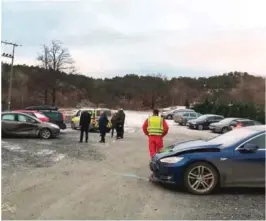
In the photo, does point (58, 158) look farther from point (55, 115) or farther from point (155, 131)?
point (55, 115)

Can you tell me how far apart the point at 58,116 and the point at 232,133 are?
15634mm

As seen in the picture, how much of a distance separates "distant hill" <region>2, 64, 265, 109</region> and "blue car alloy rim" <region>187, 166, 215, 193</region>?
4.25 feet

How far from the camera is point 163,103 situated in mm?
53969

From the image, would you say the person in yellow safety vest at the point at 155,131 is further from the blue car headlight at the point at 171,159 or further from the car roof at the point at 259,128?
the car roof at the point at 259,128

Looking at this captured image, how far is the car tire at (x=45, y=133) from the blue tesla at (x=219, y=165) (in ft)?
36.6

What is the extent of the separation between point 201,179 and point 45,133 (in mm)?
11811

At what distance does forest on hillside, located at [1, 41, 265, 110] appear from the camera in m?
6.14

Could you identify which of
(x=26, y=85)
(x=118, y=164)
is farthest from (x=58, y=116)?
(x=118, y=164)

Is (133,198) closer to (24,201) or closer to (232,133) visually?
(24,201)

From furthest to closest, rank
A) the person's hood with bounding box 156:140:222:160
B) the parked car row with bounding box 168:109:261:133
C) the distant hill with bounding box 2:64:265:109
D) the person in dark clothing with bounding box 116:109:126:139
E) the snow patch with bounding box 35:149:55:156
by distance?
the parked car row with bounding box 168:109:261:133, the person in dark clothing with bounding box 116:109:126:139, the snow patch with bounding box 35:149:55:156, the person's hood with bounding box 156:140:222:160, the distant hill with bounding box 2:64:265:109

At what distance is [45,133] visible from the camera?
1744 centimetres

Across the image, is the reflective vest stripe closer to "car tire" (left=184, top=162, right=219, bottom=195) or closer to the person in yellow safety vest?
the person in yellow safety vest

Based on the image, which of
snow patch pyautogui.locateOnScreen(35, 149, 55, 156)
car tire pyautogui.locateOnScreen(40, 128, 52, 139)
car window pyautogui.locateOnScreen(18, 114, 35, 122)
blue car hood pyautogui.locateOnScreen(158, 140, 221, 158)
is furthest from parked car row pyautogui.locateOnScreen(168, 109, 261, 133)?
blue car hood pyautogui.locateOnScreen(158, 140, 221, 158)

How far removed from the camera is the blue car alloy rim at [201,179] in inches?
262
